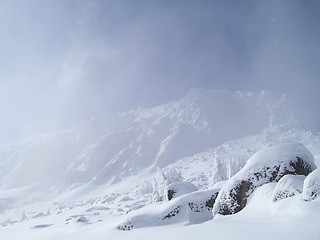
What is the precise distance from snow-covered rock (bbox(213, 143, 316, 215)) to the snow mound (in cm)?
157

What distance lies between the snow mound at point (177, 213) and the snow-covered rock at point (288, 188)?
569 centimetres

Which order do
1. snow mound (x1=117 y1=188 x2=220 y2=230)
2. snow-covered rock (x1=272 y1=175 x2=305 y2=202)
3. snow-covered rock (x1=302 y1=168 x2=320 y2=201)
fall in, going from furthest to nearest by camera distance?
snow mound (x1=117 y1=188 x2=220 y2=230) < snow-covered rock (x1=272 y1=175 x2=305 y2=202) < snow-covered rock (x1=302 y1=168 x2=320 y2=201)

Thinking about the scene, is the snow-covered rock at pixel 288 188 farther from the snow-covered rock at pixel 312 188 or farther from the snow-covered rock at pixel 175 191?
the snow-covered rock at pixel 175 191

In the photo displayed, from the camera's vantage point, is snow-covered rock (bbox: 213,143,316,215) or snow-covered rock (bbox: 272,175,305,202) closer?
snow-covered rock (bbox: 272,175,305,202)

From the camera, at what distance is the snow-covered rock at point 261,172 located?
55.0ft

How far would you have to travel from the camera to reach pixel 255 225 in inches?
384

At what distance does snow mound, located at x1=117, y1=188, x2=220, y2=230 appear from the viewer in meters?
17.8

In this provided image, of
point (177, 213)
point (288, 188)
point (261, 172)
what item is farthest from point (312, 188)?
point (177, 213)

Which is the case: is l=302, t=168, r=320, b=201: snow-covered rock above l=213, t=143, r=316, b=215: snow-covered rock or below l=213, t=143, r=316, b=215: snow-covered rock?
below

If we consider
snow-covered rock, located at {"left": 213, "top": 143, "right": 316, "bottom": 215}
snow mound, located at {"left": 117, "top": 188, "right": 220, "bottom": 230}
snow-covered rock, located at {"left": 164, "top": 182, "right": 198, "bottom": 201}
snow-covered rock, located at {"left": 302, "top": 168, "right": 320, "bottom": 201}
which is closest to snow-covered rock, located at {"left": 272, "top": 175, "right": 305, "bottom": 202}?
snow-covered rock, located at {"left": 302, "top": 168, "right": 320, "bottom": 201}

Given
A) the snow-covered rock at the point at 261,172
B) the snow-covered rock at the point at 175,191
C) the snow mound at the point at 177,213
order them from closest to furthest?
the snow-covered rock at the point at 261,172 → the snow mound at the point at 177,213 → the snow-covered rock at the point at 175,191

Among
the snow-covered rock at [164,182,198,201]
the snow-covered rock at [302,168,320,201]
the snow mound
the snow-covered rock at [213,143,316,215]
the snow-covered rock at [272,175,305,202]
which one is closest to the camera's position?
the snow-covered rock at [302,168,320,201]

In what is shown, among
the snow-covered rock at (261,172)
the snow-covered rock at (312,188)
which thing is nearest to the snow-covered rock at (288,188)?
the snow-covered rock at (312,188)

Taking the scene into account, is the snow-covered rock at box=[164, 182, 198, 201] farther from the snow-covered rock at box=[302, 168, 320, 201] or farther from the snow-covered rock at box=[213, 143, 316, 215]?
the snow-covered rock at box=[302, 168, 320, 201]
